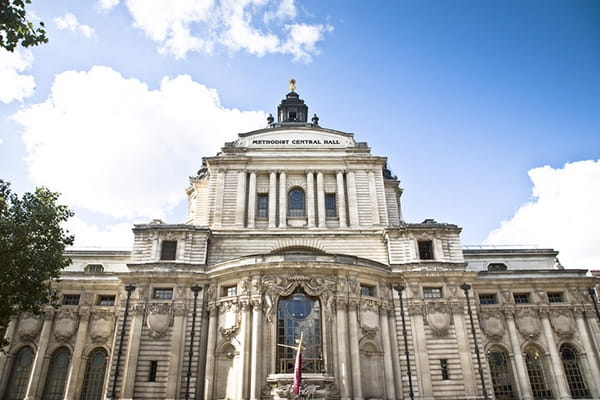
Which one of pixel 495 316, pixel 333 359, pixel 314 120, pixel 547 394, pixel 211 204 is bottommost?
pixel 547 394

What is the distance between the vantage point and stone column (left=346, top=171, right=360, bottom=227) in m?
35.6

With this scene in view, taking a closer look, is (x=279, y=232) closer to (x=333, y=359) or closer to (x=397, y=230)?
(x=397, y=230)

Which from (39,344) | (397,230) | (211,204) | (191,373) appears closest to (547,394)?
(397,230)

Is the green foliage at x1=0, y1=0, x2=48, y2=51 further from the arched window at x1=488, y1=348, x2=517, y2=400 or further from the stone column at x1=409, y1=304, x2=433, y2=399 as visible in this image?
the arched window at x1=488, y1=348, x2=517, y2=400

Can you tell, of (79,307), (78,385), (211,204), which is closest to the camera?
(78,385)

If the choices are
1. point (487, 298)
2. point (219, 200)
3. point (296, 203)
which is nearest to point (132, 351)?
point (219, 200)

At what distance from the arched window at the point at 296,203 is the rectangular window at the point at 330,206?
2029 millimetres

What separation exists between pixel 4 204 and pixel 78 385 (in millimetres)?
15125

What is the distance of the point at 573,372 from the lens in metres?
32.3

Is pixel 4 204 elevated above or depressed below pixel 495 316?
above

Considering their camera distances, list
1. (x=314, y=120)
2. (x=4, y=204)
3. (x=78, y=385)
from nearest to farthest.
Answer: (x=4, y=204) < (x=78, y=385) < (x=314, y=120)

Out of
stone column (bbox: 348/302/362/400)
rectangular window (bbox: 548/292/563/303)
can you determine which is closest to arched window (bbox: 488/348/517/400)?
rectangular window (bbox: 548/292/563/303)

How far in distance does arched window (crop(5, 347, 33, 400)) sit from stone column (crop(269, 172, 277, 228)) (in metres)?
20.7

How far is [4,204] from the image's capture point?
75.4 ft
